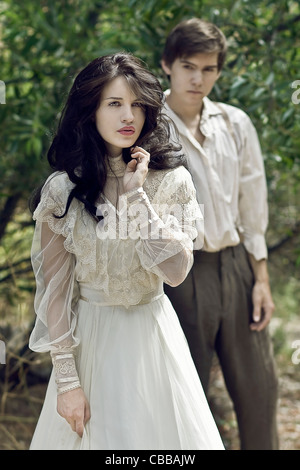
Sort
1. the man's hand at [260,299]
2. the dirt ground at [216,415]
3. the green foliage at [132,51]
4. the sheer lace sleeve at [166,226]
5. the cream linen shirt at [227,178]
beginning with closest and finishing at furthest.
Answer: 1. the sheer lace sleeve at [166,226]
2. the cream linen shirt at [227,178]
3. the man's hand at [260,299]
4. the green foliage at [132,51]
5. the dirt ground at [216,415]

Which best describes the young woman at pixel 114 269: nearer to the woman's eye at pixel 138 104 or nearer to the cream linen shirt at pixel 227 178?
the woman's eye at pixel 138 104

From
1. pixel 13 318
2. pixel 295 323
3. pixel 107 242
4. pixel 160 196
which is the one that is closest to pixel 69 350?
pixel 107 242

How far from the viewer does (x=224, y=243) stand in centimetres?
288

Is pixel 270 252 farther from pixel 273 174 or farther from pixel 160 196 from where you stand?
pixel 160 196

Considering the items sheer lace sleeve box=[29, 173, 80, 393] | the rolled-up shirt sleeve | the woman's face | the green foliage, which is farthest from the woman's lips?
the green foliage

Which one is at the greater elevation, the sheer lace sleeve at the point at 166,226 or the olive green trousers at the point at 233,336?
the sheer lace sleeve at the point at 166,226

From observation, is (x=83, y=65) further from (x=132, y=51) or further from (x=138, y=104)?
(x=138, y=104)

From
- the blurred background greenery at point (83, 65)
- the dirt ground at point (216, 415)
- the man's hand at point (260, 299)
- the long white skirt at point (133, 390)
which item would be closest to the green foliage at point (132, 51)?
the blurred background greenery at point (83, 65)

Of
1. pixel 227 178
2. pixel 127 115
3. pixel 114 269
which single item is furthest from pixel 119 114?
pixel 227 178

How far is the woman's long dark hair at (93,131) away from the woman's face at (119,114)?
0.02 metres

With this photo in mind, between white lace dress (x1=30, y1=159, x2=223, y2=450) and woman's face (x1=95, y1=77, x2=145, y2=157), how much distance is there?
0.11m

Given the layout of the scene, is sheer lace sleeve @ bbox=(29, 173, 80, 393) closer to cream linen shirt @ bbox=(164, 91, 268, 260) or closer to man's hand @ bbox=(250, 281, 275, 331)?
cream linen shirt @ bbox=(164, 91, 268, 260)

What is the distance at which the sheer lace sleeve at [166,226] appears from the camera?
2.07 metres

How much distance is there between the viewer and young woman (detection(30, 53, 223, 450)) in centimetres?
211
